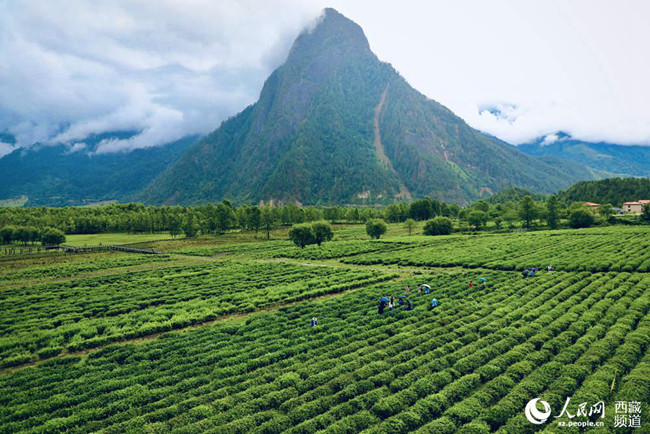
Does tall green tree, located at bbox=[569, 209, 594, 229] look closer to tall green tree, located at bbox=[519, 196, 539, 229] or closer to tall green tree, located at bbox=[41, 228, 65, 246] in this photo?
tall green tree, located at bbox=[519, 196, 539, 229]

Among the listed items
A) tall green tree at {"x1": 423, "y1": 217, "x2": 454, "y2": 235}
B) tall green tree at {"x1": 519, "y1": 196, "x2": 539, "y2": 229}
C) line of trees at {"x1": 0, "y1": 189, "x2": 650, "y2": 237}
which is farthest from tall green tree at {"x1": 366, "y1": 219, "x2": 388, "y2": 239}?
tall green tree at {"x1": 519, "y1": 196, "x2": 539, "y2": 229}

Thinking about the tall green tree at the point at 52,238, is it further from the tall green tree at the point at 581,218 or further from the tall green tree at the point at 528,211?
the tall green tree at the point at 581,218

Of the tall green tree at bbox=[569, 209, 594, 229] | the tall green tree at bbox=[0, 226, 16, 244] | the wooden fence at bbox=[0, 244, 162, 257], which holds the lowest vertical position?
the wooden fence at bbox=[0, 244, 162, 257]

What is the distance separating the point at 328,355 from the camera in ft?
82.7

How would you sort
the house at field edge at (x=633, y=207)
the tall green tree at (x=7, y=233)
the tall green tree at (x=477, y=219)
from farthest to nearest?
the house at field edge at (x=633, y=207) → the tall green tree at (x=477, y=219) → the tall green tree at (x=7, y=233)

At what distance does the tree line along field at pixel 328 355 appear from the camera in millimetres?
18234

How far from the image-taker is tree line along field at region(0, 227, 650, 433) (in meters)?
18.2

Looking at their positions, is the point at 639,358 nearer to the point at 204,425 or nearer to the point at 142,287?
the point at 204,425

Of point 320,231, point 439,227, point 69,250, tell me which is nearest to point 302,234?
point 320,231

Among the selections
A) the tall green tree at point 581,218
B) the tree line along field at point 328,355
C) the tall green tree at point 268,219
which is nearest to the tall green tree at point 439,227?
the tall green tree at point 581,218

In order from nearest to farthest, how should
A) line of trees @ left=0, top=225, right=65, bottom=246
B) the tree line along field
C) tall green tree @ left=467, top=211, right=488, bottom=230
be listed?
the tree line along field < line of trees @ left=0, top=225, right=65, bottom=246 < tall green tree @ left=467, top=211, right=488, bottom=230

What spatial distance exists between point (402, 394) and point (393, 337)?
8.41 meters

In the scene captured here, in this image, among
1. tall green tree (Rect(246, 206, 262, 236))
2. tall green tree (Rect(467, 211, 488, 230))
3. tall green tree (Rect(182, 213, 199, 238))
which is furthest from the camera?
tall green tree (Rect(182, 213, 199, 238))

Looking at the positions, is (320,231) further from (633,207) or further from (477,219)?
(633,207)
